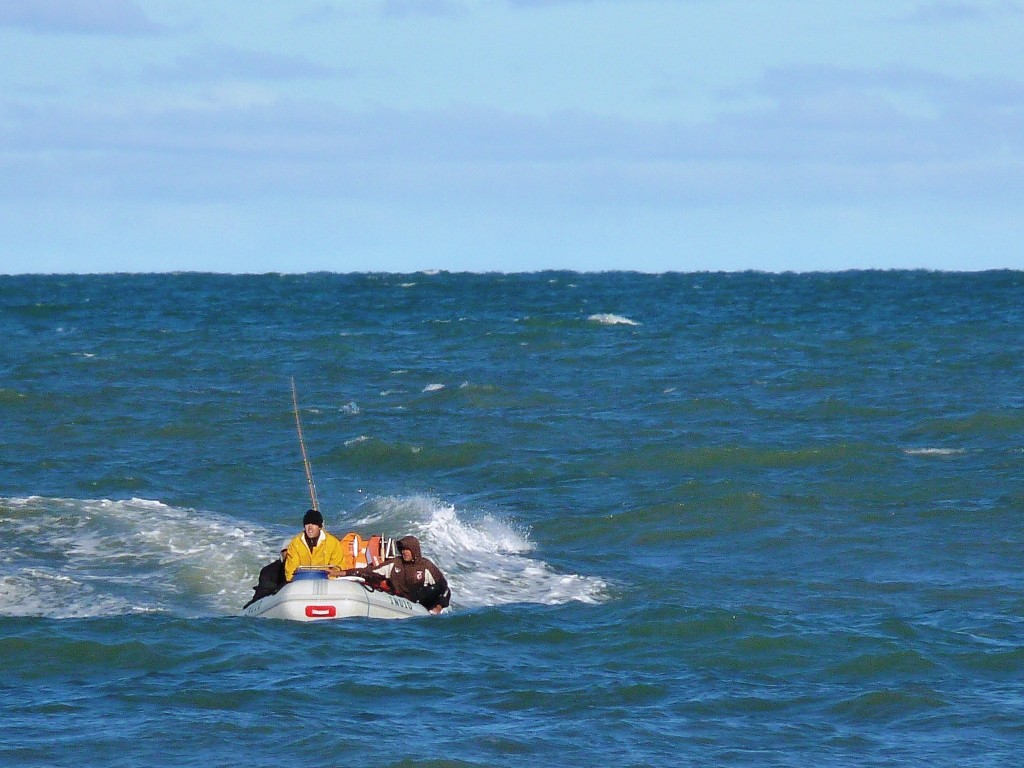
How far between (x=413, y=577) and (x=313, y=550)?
973mm

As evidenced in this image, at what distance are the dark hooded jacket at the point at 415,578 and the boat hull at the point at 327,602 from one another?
33cm

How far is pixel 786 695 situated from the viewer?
1197 cm

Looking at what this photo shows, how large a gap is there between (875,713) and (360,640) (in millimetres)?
4434

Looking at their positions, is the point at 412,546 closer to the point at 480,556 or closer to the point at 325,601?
the point at 325,601

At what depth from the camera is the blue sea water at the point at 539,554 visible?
11.0 meters

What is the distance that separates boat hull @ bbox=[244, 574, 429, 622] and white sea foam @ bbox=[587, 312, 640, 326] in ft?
137

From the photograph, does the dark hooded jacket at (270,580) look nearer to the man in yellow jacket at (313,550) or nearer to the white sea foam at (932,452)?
the man in yellow jacket at (313,550)

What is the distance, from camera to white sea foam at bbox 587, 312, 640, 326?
2243 inches

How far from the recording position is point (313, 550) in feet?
49.8

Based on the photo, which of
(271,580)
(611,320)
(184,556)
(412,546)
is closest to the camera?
(271,580)

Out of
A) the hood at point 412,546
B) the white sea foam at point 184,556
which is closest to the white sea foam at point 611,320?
the white sea foam at point 184,556

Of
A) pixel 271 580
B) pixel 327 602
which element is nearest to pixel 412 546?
pixel 327 602

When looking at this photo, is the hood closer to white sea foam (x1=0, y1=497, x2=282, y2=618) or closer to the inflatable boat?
the inflatable boat

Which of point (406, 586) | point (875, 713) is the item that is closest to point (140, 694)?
point (406, 586)
